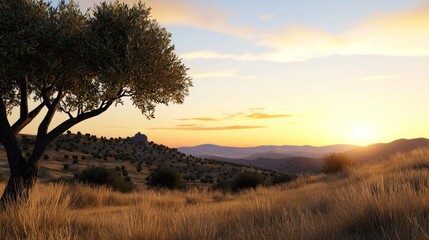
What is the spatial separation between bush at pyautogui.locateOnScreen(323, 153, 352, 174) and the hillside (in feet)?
54.7

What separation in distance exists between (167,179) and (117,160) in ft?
113

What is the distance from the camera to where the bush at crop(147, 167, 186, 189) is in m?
38.8

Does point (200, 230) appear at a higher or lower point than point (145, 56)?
lower

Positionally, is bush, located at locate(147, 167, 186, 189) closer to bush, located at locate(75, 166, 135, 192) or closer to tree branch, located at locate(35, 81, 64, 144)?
bush, located at locate(75, 166, 135, 192)

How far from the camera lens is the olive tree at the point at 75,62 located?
1575 cm

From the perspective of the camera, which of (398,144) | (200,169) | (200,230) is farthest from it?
(398,144)

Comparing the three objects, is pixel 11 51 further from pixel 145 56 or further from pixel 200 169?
pixel 200 169

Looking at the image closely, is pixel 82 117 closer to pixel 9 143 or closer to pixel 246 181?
pixel 9 143

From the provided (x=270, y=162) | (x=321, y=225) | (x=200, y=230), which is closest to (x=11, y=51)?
(x=200, y=230)

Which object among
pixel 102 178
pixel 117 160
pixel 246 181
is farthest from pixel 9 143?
pixel 117 160

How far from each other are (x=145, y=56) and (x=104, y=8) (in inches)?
110

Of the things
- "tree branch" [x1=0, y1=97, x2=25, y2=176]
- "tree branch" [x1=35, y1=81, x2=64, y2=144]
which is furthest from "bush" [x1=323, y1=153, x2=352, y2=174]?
"tree branch" [x1=0, y1=97, x2=25, y2=176]

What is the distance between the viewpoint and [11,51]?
15242 mm

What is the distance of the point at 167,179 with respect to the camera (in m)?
39.6
